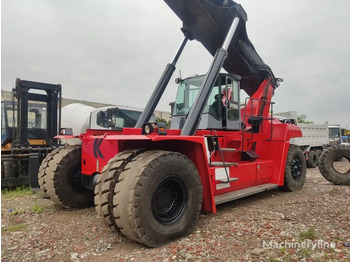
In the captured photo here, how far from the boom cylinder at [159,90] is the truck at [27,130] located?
3.08m

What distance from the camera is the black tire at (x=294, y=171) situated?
6434mm

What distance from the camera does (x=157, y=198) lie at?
11.4 ft

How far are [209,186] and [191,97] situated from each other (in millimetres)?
2095

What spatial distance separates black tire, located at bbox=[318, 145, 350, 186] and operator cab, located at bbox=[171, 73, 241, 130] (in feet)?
11.7

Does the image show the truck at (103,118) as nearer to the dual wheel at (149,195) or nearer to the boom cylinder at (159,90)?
the boom cylinder at (159,90)

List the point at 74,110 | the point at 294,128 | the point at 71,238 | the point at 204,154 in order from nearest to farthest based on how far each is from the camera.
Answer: the point at 71,238 → the point at 204,154 → the point at 294,128 → the point at 74,110

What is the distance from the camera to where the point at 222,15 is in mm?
5262

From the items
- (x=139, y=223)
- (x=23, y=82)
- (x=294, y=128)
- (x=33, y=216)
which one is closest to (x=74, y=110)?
(x=23, y=82)

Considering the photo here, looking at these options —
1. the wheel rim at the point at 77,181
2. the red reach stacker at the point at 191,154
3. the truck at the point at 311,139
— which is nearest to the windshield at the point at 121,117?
the red reach stacker at the point at 191,154

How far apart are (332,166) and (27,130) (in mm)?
8525

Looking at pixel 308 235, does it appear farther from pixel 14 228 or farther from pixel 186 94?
pixel 14 228

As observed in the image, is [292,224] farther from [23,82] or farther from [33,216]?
[23,82]

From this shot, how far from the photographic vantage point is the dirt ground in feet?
9.97

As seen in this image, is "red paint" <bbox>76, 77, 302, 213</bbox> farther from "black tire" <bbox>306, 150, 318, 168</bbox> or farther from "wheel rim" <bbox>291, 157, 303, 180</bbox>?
"black tire" <bbox>306, 150, 318, 168</bbox>
